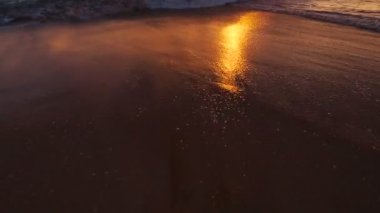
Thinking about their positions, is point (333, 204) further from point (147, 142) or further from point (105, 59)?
point (105, 59)

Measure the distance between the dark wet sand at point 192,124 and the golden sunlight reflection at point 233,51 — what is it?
4cm

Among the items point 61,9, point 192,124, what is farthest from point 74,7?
point 192,124

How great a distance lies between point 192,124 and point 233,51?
8.35 feet

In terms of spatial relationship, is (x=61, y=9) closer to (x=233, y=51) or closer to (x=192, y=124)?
(x=233, y=51)

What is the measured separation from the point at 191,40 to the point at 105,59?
170 centimetres

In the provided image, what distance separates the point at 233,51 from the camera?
236 inches

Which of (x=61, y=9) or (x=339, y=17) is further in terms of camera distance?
(x=61, y=9)

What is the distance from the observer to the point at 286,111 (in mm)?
3957

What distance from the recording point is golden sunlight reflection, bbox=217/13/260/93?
15.9 ft

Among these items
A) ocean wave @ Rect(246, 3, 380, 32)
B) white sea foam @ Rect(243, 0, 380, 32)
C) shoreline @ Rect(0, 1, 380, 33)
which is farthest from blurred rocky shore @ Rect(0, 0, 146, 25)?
ocean wave @ Rect(246, 3, 380, 32)

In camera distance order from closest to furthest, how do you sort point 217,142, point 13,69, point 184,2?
point 217,142 < point 13,69 < point 184,2

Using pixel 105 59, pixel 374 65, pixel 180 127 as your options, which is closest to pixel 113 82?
pixel 105 59

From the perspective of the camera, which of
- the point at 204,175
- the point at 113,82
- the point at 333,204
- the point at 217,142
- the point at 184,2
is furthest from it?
the point at 184,2

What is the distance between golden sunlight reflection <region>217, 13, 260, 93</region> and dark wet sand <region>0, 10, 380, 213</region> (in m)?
0.04
